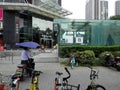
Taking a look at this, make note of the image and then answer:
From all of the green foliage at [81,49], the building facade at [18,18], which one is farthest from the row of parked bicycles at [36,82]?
the building facade at [18,18]

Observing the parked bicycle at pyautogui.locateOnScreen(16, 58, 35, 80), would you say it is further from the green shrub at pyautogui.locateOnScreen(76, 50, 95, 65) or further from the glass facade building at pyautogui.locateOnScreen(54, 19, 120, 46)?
the glass facade building at pyautogui.locateOnScreen(54, 19, 120, 46)

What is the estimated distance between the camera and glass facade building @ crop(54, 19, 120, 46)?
94.1ft

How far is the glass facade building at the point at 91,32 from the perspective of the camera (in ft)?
94.1

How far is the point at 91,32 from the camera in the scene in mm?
28938

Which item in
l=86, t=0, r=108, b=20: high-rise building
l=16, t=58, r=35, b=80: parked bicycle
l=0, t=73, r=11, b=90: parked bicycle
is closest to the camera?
l=0, t=73, r=11, b=90: parked bicycle

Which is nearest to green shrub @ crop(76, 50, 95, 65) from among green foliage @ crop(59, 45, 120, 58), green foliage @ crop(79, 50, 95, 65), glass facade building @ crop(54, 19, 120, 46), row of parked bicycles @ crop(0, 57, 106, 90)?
green foliage @ crop(79, 50, 95, 65)

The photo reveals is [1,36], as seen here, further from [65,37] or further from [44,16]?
[65,37]

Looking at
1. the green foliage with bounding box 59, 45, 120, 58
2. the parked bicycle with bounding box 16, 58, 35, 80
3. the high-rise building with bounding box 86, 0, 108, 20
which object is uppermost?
the high-rise building with bounding box 86, 0, 108, 20

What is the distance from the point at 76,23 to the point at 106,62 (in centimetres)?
717

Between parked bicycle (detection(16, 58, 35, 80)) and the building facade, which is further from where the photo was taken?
the building facade

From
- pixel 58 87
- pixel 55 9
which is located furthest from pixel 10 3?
pixel 58 87

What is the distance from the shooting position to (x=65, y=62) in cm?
2456

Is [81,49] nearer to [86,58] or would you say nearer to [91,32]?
[86,58]

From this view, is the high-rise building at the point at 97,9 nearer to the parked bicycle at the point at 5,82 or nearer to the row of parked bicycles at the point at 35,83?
the parked bicycle at the point at 5,82
